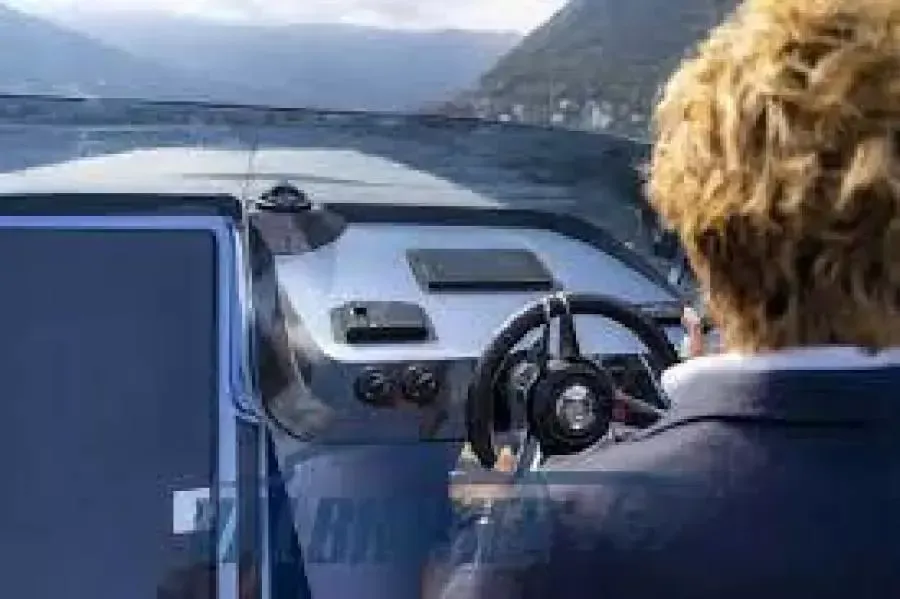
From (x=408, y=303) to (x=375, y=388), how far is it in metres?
0.23

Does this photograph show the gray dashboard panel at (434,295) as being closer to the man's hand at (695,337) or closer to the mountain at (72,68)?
the man's hand at (695,337)

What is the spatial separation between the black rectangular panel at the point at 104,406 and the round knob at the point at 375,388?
21 centimetres

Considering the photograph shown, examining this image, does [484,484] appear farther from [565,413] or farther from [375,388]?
[375,388]

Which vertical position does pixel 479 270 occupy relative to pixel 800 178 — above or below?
below

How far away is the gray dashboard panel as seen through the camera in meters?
2.72

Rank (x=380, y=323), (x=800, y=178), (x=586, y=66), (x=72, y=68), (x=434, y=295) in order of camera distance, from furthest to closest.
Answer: (x=586, y=66) < (x=72, y=68) < (x=434, y=295) < (x=380, y=323) < (x=800, y=178)

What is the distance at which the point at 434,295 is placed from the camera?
285cm

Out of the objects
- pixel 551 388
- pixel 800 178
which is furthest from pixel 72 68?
pixel 800 178

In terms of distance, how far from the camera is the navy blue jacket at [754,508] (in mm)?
1513

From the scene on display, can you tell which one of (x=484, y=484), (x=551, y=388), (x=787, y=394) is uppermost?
(x=787, y=394)

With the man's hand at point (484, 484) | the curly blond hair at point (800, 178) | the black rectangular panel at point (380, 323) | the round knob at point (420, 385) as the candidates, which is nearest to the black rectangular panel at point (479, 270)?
the black rectangular panel at point (380, 323)

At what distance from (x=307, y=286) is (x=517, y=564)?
1277 mm

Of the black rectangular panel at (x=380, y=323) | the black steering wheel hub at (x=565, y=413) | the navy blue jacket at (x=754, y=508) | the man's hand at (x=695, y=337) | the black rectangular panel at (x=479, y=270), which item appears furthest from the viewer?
the black rectangular panel at (x=479, y=270)

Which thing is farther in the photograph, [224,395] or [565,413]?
[224,395]
